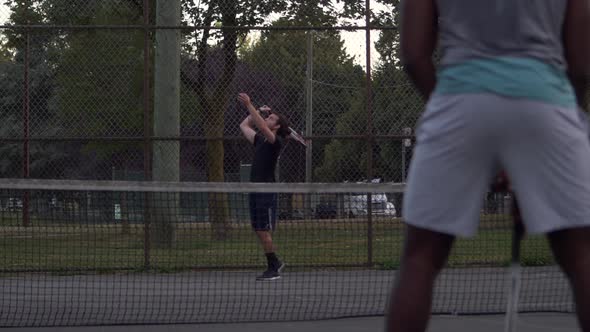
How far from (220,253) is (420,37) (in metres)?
8.30

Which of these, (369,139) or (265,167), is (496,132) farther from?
(369,139)

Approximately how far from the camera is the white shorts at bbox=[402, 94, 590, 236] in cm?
334

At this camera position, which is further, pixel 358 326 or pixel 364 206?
pixel 364 206

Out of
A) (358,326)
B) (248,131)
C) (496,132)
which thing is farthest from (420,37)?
(248,131)

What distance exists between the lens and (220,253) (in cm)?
1170

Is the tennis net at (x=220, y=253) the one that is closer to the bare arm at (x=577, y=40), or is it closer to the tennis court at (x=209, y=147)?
the tennis court at (x=209, y=147)

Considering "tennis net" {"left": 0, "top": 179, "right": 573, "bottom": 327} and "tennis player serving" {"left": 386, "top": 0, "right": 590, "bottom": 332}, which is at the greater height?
"tennis player serving" {"left": 386, "top": 0, "right": 590, "bottom": 332}

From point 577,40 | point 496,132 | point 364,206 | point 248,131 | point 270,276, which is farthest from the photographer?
point 364,206

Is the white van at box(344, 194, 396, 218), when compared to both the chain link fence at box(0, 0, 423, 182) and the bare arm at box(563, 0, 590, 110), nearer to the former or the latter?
the chain link fence at box(0, 0, 423, 182)

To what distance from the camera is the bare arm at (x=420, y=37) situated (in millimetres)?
3590

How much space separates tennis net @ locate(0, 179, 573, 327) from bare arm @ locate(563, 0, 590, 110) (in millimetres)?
5035

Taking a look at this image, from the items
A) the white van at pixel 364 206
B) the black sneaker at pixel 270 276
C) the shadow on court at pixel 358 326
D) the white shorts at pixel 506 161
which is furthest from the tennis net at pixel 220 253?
the white shorts at pixel 506 161

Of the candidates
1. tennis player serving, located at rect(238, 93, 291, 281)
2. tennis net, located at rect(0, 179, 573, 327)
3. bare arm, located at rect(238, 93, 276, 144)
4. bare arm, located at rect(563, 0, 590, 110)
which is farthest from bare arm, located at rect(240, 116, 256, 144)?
bare arm, located at rect(563, 0, 590, 110)

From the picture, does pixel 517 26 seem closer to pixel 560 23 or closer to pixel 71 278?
pixel 560 23
